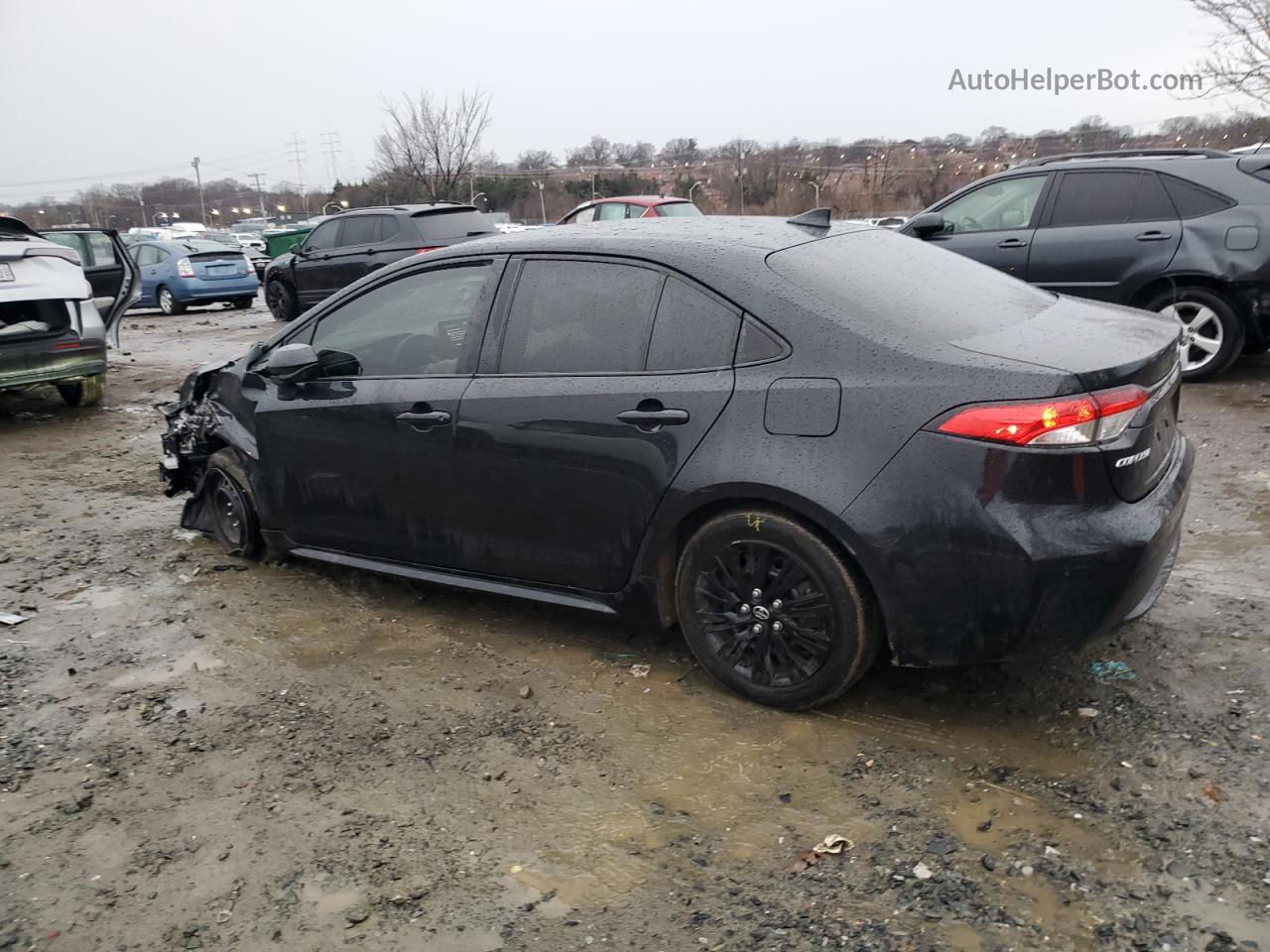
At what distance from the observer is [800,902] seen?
2.51m

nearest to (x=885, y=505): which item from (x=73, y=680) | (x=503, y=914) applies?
(x=503, y=914)

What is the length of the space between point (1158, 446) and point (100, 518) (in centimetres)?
576

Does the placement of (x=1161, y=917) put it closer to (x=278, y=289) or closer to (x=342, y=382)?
(x=342, y=382)

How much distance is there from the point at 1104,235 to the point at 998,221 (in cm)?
91

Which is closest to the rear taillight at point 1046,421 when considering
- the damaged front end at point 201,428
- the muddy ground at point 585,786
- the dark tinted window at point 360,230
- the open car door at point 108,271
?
the muddy ground at point 585,786

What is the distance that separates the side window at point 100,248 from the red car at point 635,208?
6.29m

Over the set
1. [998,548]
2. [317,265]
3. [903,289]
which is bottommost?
[998,548]

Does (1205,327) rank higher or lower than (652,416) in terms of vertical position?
A: lower

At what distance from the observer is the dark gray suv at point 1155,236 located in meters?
7.25

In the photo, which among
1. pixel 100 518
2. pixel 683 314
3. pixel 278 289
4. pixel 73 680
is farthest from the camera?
pixel 278 289

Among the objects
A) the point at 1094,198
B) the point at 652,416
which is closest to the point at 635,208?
the point at 1094,198

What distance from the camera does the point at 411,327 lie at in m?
4.28

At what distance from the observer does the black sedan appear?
290 centimetres

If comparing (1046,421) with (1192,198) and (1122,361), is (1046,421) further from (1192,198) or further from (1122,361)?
(1192,198)
